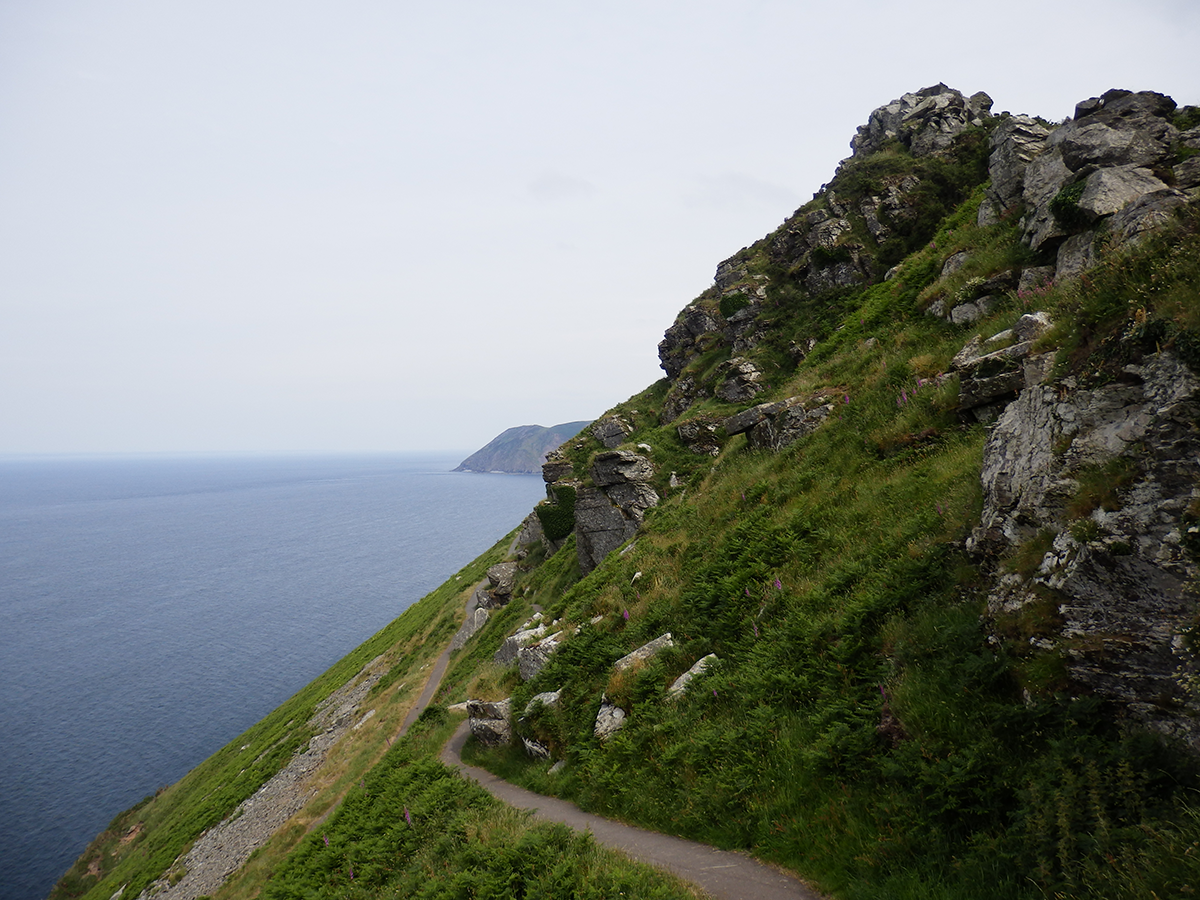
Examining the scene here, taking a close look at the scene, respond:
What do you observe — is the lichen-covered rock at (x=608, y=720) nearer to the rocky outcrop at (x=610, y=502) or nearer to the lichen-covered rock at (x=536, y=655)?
the lichen-covered rock at (x=536, y=655)

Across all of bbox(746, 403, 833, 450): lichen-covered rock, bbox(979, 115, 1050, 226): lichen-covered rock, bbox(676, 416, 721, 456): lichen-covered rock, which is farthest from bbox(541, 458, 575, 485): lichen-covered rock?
bbox(979, 115, 1050, 226): lichen-covered rock

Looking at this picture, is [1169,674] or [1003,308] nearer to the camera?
[1169,674]

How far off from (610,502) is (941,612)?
78.0 feet

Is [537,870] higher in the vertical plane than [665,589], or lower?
lower

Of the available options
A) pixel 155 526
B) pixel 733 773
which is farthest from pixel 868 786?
pixel 155 526

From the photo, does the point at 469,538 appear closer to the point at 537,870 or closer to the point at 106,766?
the point at 106,766

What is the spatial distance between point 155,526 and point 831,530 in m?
253

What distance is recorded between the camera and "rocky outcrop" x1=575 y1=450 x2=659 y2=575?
30.0 metres

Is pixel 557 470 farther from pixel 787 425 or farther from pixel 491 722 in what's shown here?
pixel 491 722

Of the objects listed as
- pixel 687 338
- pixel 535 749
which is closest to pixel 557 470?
pixel 687 338

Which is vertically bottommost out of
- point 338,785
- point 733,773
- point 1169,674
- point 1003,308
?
point 338,785

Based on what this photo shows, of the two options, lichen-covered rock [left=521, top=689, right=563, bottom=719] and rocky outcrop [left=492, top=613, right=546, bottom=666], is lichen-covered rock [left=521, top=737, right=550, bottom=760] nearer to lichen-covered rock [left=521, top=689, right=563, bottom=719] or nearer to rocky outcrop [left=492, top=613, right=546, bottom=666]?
lichen-covered rock [left=521, top=689, right=563, bottom=719]

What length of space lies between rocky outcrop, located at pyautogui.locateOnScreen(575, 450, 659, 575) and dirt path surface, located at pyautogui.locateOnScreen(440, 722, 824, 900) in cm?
1925

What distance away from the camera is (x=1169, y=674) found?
15.4 ft
